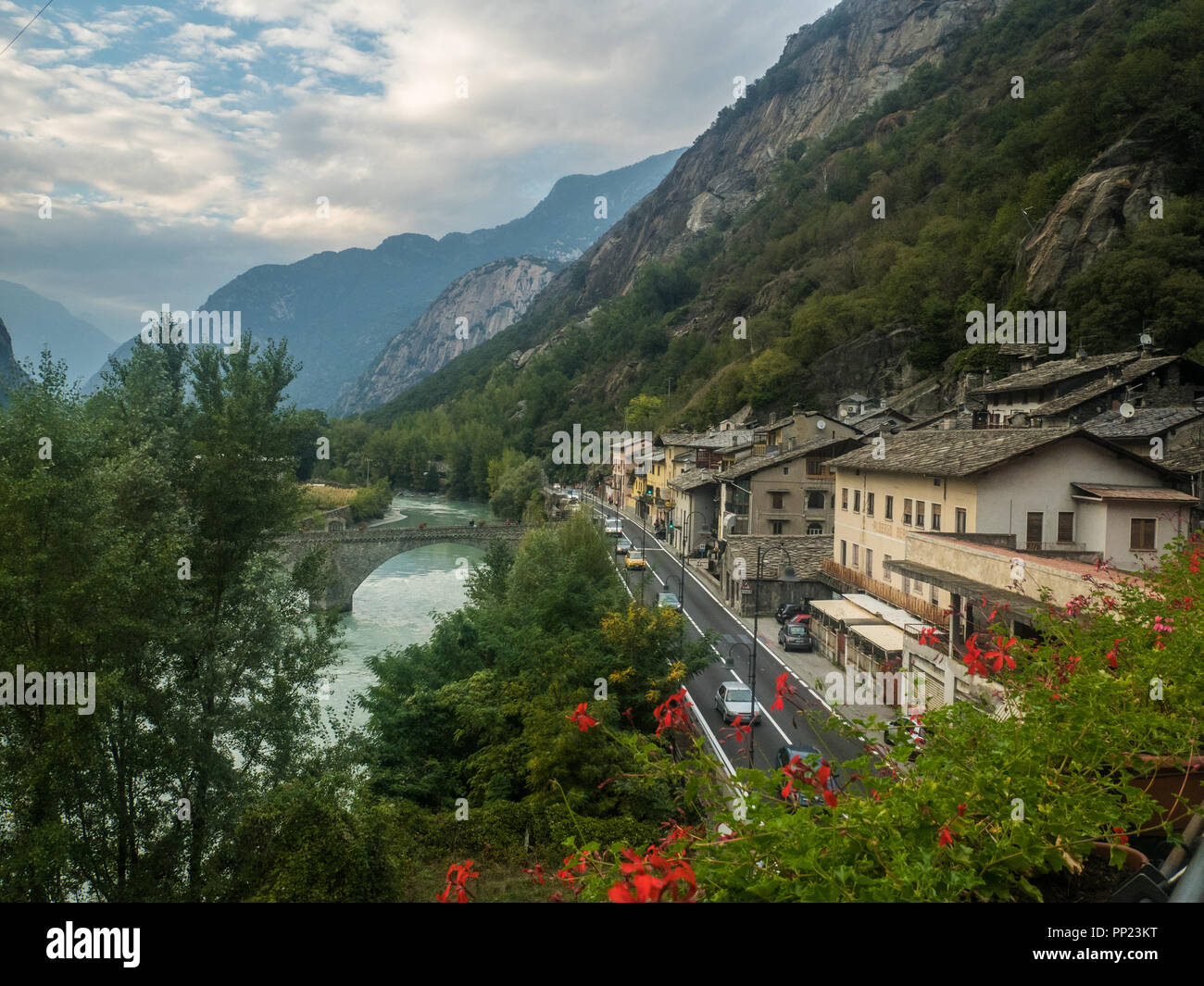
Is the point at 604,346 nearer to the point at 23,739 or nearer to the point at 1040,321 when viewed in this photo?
the point at 1040,321

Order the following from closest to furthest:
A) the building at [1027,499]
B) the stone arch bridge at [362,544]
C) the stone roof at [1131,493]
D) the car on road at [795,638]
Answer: the stone roof at [1131,493] < the building at [1027,499] < the car on road at [795,638] < the stone arch bridge at [362,544]

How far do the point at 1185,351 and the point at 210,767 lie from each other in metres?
47.1

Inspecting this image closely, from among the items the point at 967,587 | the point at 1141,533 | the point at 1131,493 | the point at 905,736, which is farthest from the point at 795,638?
the point at 905,736

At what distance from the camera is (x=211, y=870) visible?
39.1ft

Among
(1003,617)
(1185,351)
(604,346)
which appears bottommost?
(1003,617)

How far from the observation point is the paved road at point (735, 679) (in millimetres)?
18859

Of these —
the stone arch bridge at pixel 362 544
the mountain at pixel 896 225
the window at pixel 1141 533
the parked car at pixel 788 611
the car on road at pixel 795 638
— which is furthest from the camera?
the mountain at pixel 896 225

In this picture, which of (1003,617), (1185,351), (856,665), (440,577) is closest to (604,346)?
(440,577)

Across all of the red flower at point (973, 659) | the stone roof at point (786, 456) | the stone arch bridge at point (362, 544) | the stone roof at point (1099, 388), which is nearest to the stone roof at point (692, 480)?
the stone roof at point (786, 456)

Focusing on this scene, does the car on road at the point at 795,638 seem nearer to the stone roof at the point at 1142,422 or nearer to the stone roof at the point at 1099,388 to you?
the stone roof at the point at 1142,422

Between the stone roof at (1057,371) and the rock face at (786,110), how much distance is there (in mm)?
93483

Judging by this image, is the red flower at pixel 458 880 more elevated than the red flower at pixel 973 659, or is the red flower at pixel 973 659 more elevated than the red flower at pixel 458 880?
the red flower at pixel 973 659

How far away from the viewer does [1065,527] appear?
79.2ft

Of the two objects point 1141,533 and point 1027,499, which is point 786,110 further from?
point 1141,533
